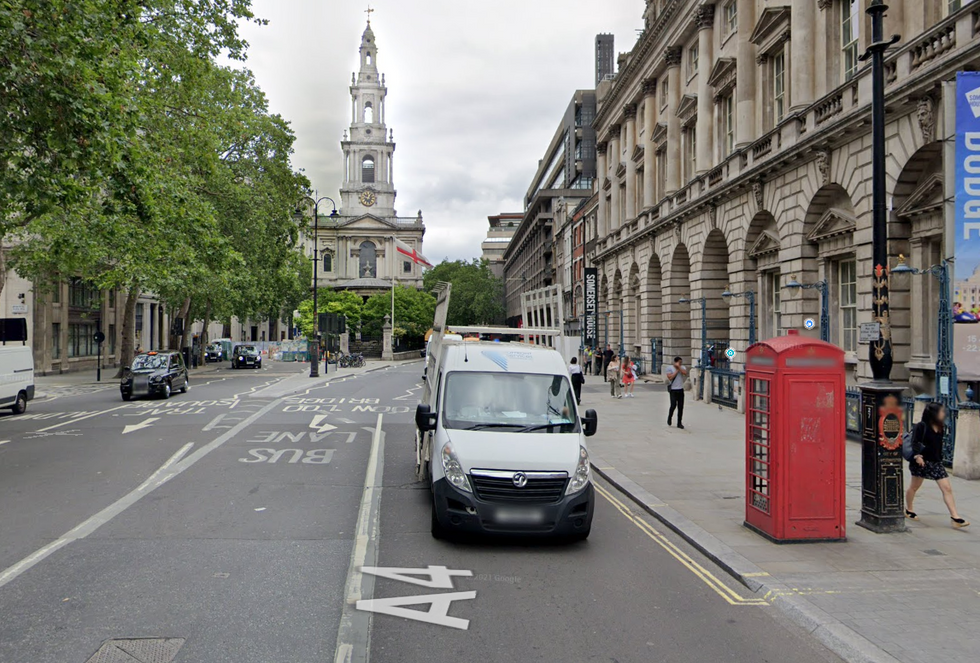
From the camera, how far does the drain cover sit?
4969 millimetres

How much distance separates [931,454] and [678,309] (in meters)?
26.3

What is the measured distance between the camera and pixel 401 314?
8550 cm

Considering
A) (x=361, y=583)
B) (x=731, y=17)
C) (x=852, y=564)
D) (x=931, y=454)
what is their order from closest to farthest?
(x=361, y=583) → (x=852, y=564) → (x=931, y=454) → (x=731, y=17)

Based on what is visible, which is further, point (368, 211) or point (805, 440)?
point (368, 211)

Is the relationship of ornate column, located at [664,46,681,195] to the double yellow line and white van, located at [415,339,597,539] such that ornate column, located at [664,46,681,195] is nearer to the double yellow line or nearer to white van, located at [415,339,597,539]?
the double yellow line

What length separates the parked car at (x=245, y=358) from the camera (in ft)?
184

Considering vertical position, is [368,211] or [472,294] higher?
[368,211]

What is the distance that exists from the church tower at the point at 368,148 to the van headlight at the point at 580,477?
11457cm

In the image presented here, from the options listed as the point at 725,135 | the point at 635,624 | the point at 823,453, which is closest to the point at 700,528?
the point at 823,453

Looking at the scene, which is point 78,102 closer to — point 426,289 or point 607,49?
point 607,49

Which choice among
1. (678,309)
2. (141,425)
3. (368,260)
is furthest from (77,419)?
(368,260)

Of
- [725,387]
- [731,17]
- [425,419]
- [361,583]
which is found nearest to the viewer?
[361,583]

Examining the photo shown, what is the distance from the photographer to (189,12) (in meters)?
20.7

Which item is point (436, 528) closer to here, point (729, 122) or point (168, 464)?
point (168, 464)
